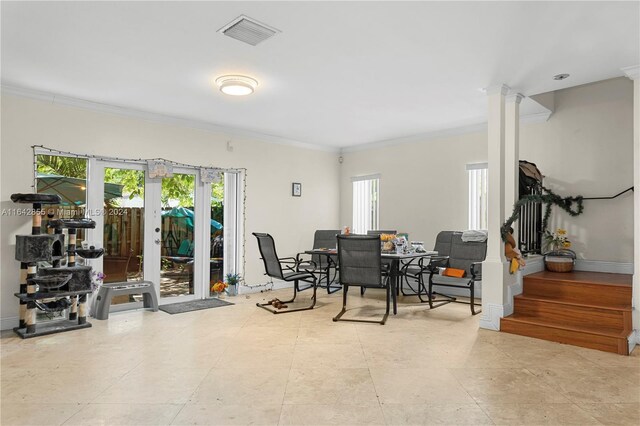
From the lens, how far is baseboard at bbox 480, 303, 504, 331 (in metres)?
4.11

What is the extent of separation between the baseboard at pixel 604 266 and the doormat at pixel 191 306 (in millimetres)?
4369

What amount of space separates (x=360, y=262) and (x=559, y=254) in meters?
2.31

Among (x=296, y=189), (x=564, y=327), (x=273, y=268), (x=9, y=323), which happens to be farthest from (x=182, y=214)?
(x=564, y=327)

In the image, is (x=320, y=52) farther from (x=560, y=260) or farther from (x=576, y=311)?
(x=560, y=260)

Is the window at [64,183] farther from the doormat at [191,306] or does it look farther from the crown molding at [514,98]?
the crown molding at [514,98]

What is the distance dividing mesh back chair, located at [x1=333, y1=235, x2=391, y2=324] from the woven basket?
6.18 ft

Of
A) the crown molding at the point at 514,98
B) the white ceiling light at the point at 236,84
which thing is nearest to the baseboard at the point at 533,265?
the crown molding at the point at 514,98

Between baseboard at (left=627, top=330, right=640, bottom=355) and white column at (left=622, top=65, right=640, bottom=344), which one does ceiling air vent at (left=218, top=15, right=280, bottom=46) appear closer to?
white column at (left=622, top=65, right=640, bottom=344)

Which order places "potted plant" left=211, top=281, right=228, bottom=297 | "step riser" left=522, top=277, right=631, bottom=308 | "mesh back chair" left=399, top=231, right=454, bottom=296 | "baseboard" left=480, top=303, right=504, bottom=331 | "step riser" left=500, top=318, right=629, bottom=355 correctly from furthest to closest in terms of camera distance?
1. "potted plant" left=211, top=281, right=228, bottom=297
2. "mesh back chair" left=399, top=231, right=454, bottom=296
3. "baseboard" left=480, top=303, right=504, bottom=331
4. "step riser" left=522, top=277, right=631, bottom=308
5. "step riser" left=500, top=318, right=629, bottom=355

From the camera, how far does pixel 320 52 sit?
11.1 feet

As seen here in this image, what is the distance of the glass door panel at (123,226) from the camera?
502cm

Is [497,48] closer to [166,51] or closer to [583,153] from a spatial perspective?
[583,153]

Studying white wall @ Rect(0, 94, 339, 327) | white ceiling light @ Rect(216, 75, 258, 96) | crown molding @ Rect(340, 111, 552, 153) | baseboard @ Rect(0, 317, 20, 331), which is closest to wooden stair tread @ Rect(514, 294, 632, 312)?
crown molding @ Rect(340, 111, 552, 153)

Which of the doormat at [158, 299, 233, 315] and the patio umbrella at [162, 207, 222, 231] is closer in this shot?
the doormat at [158, 299, 233, 315]
